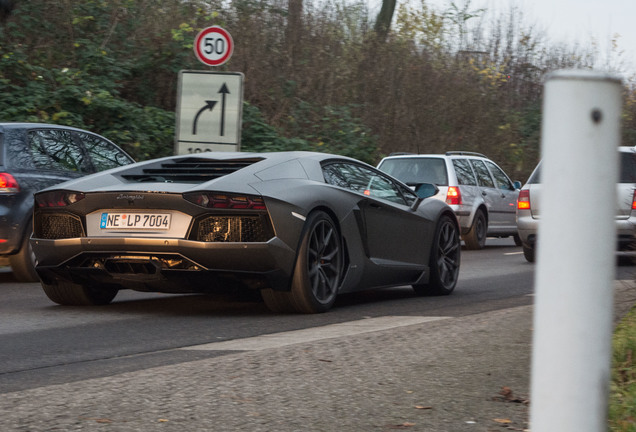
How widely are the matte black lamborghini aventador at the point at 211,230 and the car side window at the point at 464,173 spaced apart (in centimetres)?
979

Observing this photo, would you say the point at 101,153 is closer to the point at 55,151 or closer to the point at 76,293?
the point at 55,151

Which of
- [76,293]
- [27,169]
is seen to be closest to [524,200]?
[27,169]

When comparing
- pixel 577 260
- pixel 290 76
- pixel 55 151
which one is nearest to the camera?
pixel 577 260

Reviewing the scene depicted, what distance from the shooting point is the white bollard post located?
191cm

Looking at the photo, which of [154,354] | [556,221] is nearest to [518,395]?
[154,354]

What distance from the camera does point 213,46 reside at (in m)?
14.0

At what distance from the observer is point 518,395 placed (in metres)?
4.34

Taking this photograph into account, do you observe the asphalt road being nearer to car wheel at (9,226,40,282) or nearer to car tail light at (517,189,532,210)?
car wheel at (9,226,40,282)

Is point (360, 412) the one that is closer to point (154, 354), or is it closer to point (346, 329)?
point (154, 354)

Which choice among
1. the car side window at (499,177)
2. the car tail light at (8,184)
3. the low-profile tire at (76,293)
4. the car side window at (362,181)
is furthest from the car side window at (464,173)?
the low-profile tire at (76,293)

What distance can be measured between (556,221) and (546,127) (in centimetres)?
19

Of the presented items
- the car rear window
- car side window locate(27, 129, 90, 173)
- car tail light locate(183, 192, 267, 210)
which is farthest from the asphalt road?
the car rear window

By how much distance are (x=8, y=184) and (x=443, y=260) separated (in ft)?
14.2

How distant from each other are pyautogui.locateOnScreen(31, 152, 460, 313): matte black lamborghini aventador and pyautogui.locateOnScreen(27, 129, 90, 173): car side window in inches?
113
